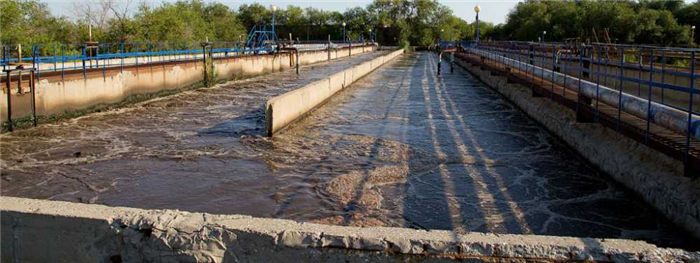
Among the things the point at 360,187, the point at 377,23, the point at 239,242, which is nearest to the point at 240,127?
the point at 360,187

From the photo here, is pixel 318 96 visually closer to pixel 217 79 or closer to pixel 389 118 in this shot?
pixel 389 118

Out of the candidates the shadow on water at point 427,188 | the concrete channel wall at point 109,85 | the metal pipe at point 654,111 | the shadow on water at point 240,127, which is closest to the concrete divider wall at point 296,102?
the shadow on water at point 240,127

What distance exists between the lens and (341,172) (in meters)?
10.2

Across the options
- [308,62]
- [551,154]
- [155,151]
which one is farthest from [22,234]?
[308,62]

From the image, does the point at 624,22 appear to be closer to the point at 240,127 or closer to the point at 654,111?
the point at 240,127

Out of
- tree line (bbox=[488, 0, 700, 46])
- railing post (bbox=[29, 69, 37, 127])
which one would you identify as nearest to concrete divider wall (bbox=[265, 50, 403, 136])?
railing post (bbox=[29, 69, 37, 127])

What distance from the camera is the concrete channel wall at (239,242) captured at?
3.95 meters

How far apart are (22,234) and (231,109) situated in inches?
575

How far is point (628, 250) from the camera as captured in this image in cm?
386

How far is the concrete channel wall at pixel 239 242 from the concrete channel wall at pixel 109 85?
429 inches

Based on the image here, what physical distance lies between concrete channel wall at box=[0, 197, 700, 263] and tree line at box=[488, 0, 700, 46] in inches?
2308

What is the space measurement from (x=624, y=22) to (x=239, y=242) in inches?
3065

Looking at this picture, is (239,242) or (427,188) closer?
(239,242)

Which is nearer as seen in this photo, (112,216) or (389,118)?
(112,216)
